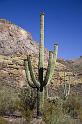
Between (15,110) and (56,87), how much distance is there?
14798 mm

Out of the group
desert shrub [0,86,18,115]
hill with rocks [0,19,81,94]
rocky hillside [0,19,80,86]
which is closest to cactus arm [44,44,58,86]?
desert shrub [0,86,18,115]

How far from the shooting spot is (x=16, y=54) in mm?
38062

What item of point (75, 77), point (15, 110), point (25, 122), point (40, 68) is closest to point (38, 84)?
point (40, 68)

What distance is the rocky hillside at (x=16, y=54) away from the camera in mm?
33156

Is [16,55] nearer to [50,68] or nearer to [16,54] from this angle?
[16,54]

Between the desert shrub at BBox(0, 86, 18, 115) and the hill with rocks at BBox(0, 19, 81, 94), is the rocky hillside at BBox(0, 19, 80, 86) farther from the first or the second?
the desert shrub at BBox(0, 86, 18, 115)

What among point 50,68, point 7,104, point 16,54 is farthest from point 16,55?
point 50,68

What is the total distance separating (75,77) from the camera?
3716cm

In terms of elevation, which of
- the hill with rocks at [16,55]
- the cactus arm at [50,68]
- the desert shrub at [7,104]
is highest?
the hill with rocks at [16,55]

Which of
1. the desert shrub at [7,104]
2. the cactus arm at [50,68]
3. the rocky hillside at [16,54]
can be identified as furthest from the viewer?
the rocky hillside at [16,54]

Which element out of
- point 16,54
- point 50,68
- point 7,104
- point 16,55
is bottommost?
point 7,104

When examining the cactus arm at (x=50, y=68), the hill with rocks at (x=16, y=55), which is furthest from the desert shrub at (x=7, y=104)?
the hill with rocks at (x=16, y=55)

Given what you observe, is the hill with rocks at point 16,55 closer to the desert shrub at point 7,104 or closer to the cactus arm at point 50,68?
the desert shrub at point 7,104

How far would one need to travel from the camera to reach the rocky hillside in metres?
33.2
